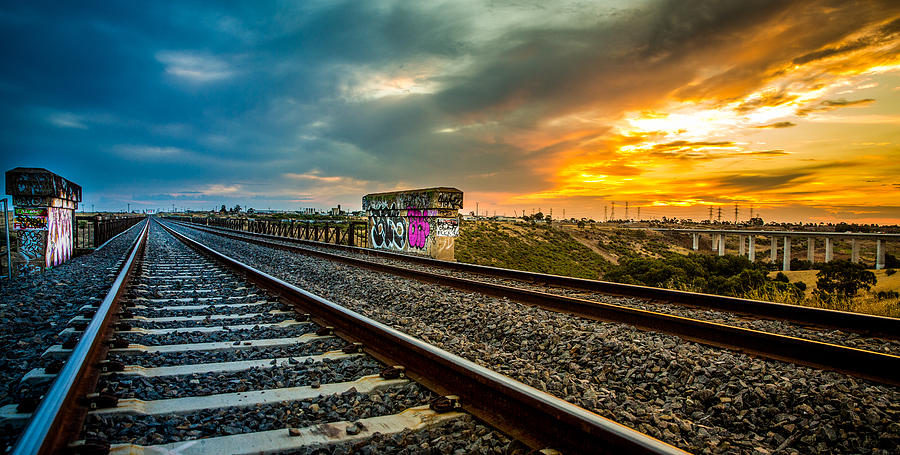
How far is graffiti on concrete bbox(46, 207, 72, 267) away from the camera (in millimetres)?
12781

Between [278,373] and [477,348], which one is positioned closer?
[278,373]

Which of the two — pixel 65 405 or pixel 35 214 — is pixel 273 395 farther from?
pixel 35 214

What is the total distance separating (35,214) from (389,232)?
1144 cm

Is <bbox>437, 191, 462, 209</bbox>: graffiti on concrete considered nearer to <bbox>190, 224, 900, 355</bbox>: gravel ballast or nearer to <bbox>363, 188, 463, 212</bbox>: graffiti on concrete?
<bbox>363, 188, 463, 212</bbox>: graffiti on concrete

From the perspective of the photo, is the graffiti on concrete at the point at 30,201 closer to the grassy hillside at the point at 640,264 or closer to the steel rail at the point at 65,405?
the steel rail at the point at 65,405

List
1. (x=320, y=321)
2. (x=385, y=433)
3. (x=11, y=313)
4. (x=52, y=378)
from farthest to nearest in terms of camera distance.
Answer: (x=11, y=313), (x=320, y=321), (x=52, y=378), (x=385, y=433)

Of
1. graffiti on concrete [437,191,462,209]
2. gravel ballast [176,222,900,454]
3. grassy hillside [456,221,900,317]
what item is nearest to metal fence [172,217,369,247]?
grassy hillside [456,221,900,317]

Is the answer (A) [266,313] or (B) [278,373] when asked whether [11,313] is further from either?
(B) [278,373]

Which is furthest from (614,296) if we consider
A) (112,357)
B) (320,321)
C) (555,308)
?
(112,357)

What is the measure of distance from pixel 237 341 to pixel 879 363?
6.24 meters

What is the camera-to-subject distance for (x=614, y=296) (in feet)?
27.5

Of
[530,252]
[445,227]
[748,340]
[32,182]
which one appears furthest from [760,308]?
[530,252]

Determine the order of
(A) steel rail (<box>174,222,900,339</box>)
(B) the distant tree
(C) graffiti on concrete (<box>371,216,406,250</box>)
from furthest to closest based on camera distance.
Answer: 1. (C) graffiti on concrete (<box>371,216,406,250</box>)
2. (B) the distant tree
3. (A) steel rail (<box>174,222,900,339</box>)

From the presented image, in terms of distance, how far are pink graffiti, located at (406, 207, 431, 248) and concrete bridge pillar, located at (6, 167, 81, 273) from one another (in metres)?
11.0
